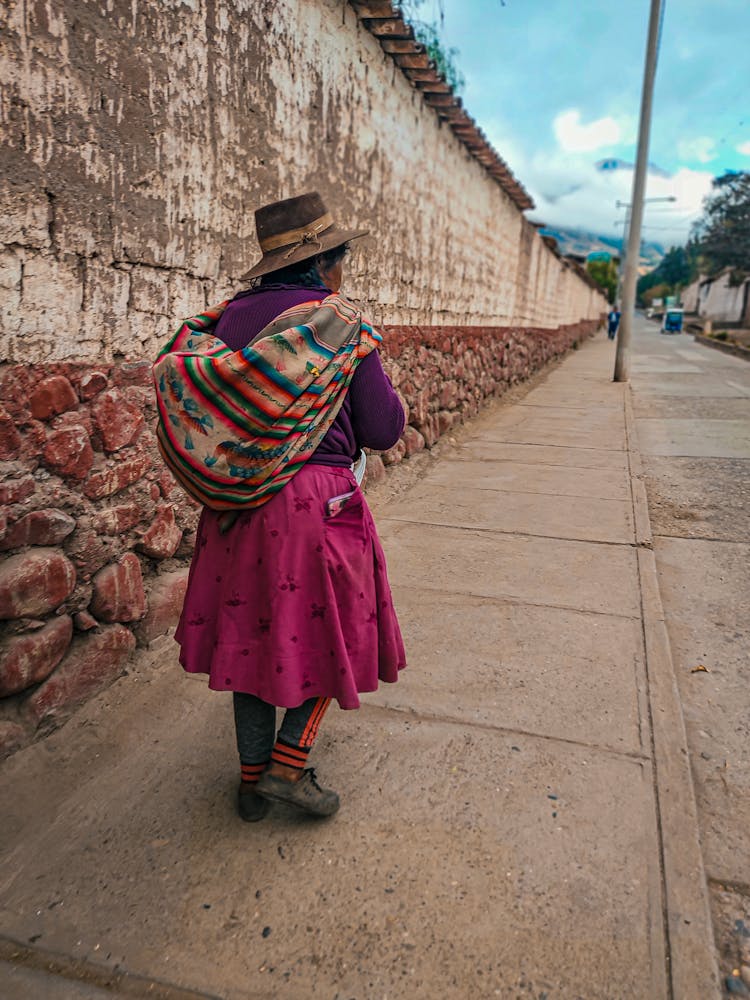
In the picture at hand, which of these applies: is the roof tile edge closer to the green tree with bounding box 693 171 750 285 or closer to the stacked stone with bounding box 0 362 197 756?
the stacked stone with bounding box 0 362 197 756

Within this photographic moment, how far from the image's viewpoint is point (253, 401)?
1759 mm

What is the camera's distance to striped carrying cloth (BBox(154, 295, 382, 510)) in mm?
1756

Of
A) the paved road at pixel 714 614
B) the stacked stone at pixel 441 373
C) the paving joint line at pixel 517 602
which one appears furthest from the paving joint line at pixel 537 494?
the paving joint line at pixel 517 602

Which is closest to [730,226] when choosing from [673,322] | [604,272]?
[673,322]

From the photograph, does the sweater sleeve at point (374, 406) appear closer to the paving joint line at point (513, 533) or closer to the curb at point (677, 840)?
the curb at point (677, 840)

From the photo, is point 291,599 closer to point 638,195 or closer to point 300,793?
point 300,793

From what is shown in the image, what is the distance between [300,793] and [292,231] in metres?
1.55

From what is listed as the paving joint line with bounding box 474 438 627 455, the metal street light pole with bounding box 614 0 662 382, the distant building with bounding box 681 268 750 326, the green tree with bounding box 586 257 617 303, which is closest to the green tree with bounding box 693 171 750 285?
the distant building with bounding box 681 268 750 326

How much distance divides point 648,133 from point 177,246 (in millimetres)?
14132

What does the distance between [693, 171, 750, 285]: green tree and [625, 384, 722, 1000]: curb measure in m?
49.2

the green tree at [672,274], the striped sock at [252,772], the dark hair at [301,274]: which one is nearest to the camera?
the dark hair at [301,274]

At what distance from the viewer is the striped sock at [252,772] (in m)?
2.14

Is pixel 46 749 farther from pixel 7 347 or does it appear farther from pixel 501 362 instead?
pixel 501 362

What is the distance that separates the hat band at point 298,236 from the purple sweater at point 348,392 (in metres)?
0.12
